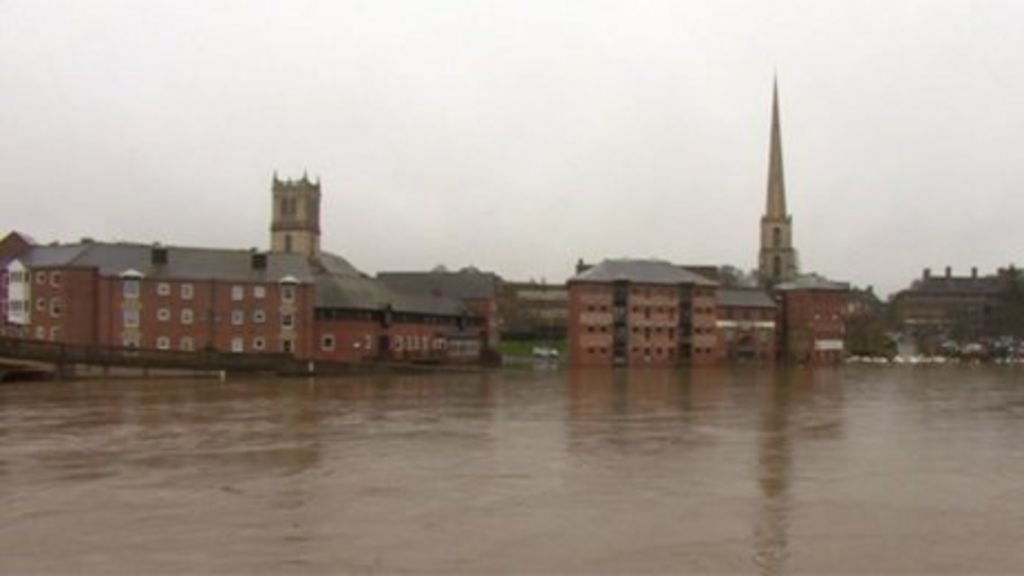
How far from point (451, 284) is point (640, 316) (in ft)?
70.7

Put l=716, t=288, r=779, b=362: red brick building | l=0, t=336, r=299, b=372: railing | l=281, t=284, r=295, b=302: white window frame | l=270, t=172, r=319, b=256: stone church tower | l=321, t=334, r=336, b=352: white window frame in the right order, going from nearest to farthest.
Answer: l=0, t=336, r=299, b=372: railing
l=281, t=284, r=295, b=302: white window frame
l=321, t=334, r=336, b=352: white window frame
l=716, t=288, r=779, b=362: red brick building
l=270, t=172, r=319, b=256: stone church tower

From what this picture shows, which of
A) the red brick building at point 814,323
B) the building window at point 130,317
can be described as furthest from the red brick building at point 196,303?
the red brick building at point 814,323

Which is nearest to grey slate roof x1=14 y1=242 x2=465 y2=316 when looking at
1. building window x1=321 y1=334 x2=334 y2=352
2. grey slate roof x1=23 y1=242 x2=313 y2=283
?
grey slate roof x1=23 y1=242 x2=313 y2=283

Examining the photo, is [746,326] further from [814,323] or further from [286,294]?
[286,294]

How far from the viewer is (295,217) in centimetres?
15500

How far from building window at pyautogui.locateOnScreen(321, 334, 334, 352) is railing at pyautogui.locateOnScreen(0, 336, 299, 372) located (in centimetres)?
1079

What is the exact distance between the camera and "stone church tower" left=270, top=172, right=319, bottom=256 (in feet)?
504

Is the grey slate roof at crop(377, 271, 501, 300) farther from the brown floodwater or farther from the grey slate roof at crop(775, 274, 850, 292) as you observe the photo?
the brown floodwater

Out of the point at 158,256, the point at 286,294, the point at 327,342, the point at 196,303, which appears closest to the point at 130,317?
the point at 196,303

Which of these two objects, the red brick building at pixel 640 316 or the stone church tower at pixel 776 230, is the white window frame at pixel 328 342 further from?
the stone church tower at pixel 776 230

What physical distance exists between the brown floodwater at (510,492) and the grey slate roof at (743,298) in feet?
289

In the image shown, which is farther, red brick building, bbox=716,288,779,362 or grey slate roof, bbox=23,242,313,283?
red brick building, bbox=716,288,779,362

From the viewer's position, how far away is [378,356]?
96250 millimetres

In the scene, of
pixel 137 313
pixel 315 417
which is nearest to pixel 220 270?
pixel 137 313
